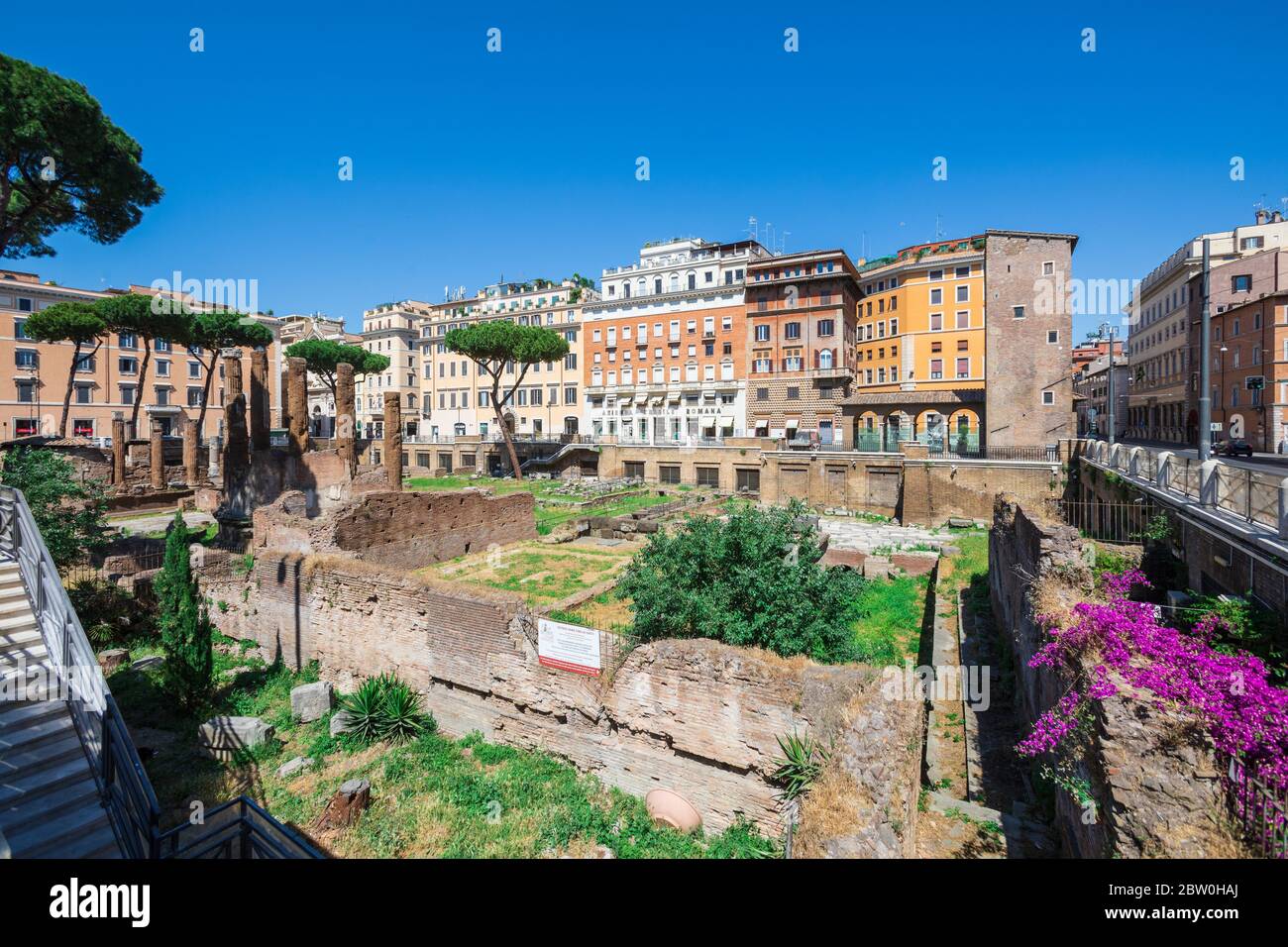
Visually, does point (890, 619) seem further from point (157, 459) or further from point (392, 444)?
point (157, 459)

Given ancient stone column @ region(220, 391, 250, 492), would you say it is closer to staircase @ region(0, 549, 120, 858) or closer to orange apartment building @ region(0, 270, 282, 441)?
staircase @ region(0, 549, 120, 858)

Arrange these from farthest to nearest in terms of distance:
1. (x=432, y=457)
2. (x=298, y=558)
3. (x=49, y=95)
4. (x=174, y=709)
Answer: (x=432, y=457) < (x=49, y=95) < (x=298, y=558) < (x=174, y=709)

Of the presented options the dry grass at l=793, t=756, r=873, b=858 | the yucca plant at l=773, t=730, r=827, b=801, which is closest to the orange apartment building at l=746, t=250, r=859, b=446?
the yucca plant at l=773, t=730, r=827, b=801

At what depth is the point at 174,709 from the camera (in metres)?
12.3

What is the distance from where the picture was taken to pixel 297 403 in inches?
1105

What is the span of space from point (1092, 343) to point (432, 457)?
11026 cm

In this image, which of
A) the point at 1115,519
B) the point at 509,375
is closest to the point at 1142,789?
the point at 1115,519

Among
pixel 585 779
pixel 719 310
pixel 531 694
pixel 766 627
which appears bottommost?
pixel 585 779

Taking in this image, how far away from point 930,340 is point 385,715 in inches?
2010

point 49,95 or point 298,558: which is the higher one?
point 49,95

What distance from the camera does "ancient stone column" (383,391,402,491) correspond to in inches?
1021

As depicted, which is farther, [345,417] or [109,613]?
[345,417]
